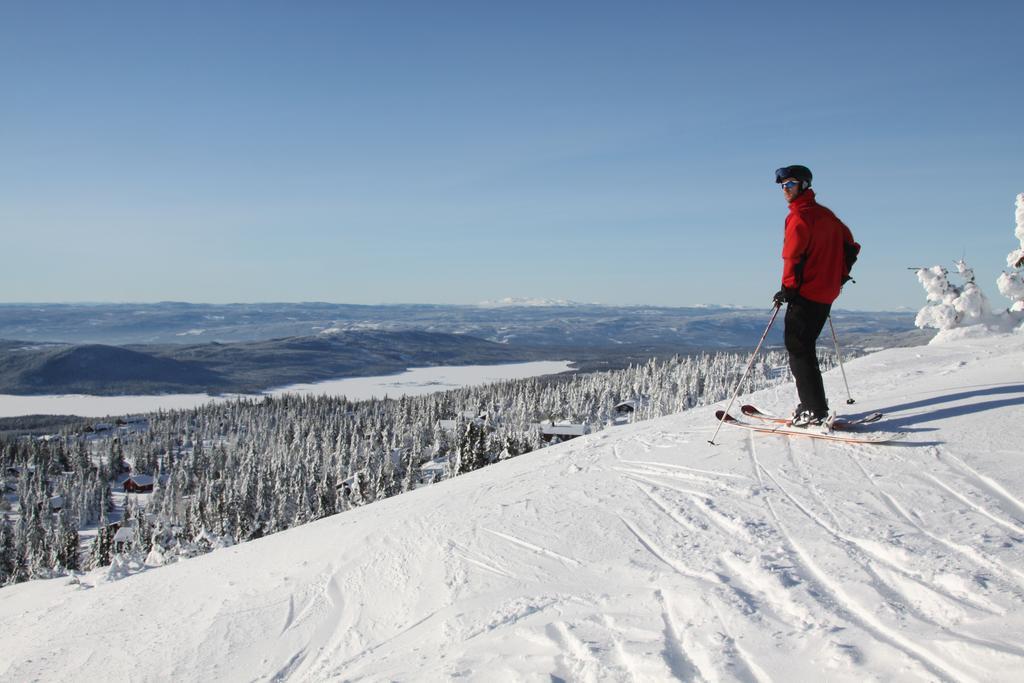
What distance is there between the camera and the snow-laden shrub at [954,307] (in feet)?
53.6

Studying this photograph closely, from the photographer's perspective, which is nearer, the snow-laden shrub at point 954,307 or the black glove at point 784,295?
the black glove at point 784,295

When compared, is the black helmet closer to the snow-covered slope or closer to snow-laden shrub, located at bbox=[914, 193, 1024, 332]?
the snow-covered slope

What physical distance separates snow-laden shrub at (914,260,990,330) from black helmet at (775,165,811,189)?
10647 mm

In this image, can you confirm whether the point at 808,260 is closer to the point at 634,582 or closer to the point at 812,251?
the point at 812,251

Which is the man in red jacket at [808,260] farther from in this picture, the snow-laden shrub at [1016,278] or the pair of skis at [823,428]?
the snow-laden shrub at [1016,278]

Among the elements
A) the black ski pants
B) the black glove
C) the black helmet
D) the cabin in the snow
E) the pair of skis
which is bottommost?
the cabin in the snow

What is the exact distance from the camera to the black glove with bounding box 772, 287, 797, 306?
7969mm

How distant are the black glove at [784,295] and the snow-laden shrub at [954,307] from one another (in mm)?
10624

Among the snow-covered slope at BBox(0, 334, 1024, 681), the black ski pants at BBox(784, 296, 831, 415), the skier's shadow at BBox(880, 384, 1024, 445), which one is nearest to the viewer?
the snow-covered slope at BBox(0, 334, 1024, 681)

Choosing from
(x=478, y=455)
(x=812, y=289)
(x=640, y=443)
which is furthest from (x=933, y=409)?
(x=478, y=455)

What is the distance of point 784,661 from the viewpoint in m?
3.55

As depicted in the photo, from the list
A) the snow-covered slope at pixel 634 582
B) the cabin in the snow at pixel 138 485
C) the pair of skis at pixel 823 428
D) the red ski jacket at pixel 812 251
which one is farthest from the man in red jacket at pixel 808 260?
the cabin in the snow at pixel 138 485

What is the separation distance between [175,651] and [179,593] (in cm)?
175

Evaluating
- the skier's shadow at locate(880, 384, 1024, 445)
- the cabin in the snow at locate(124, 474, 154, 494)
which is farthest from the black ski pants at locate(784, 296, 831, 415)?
the cabin in the snow at locate(124, 474, 154, 494)
